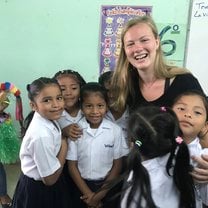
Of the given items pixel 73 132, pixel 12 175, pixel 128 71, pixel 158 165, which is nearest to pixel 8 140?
pixel 12 175

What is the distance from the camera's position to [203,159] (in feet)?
4.05

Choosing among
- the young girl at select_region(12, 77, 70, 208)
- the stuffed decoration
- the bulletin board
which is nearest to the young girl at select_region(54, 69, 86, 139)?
the young girl at select_region(12, 77, 70, 208)

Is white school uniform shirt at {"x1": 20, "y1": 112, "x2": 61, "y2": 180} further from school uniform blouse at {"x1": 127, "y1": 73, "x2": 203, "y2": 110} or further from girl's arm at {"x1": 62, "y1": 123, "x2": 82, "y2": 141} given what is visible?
school uniform blouse at {"x1": 127, "y1": 73, "x2": 203, "y2": 110}

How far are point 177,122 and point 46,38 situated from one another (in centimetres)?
197

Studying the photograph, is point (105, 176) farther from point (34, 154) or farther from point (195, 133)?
point (195, 133)

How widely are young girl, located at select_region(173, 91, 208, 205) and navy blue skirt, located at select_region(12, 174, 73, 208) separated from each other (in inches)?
26.2

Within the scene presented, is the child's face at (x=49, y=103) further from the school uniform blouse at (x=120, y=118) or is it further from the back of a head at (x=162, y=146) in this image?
the back of a head at (x=162, y=146)

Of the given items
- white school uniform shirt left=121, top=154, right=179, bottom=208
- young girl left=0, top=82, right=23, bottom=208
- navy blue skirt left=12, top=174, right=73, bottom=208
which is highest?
white school uniform shirt left=121, top=154, right=179, bottom=208

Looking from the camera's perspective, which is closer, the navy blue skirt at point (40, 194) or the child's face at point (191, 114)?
the child's face at point (191, 114)

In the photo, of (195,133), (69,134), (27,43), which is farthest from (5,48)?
(195,133)

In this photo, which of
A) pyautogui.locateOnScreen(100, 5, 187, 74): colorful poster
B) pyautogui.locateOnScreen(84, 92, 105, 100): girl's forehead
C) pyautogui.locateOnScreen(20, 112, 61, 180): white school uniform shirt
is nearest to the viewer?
pyautogui.locateOnScreen(20, 112, 61, 180): white school uniform shirt

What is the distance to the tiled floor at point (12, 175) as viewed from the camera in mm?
2707

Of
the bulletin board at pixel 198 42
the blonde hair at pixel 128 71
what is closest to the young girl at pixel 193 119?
the blonde hair at pixel 128 71

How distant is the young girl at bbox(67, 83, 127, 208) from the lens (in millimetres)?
1582
